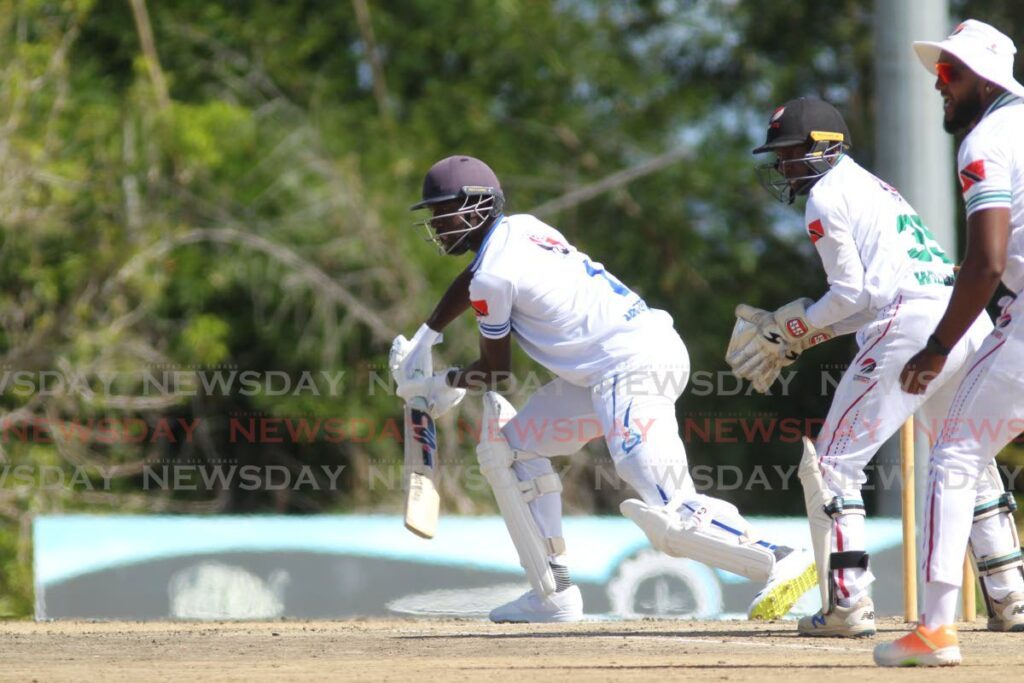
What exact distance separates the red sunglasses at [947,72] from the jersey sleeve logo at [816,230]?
1.05 meters

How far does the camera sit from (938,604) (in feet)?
17.2

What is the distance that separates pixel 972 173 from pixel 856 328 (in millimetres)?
1738

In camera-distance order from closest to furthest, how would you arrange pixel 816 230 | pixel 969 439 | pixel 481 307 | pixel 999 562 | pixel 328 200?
pixel 969 439, pixel 816 230, pixel 999 562, pixel 481 307, pixel 328 200

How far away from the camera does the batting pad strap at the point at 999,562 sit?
6691 millimetres

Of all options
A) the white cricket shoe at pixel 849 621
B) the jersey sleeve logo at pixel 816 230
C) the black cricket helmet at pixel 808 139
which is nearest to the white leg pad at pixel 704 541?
the white cricket shoe at pixel 849 621

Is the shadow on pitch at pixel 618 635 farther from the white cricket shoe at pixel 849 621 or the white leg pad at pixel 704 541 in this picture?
the white leg pad at pixel 704 541

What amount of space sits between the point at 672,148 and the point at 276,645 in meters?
13.2

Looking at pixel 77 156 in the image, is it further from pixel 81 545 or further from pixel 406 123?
pixel 81 545

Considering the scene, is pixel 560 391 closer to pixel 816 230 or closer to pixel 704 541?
pixel 704 541

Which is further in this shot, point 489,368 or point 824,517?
point 489,368

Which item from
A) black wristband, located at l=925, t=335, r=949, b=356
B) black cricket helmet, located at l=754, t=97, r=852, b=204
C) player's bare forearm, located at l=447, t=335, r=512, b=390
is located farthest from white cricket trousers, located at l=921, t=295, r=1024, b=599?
player's bare forearm, located at l=447, t=335, r=512, b=390

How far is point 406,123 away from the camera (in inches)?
728

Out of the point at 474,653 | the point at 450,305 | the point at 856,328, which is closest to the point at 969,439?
the point at 856,328

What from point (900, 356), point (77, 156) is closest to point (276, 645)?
point (900, 356)
